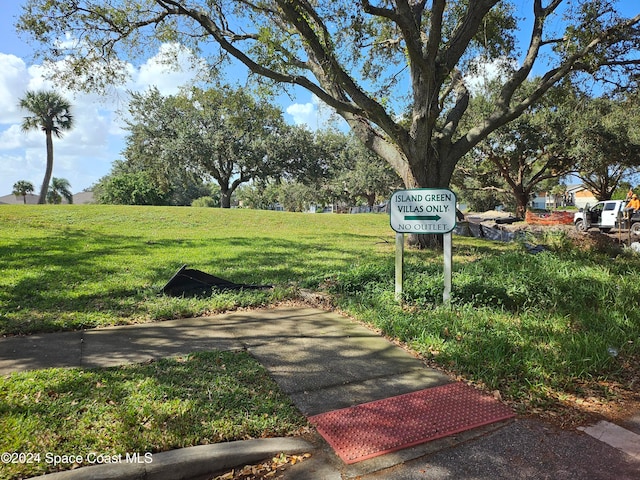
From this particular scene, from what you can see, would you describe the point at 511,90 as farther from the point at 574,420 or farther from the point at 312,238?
the point at 574,420

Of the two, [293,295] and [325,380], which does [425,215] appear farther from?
[325,380]

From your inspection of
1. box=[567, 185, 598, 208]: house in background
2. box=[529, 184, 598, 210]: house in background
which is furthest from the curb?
box=[567, 185, 598, 208]: house in background

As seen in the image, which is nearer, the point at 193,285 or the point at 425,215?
the point at 425,215

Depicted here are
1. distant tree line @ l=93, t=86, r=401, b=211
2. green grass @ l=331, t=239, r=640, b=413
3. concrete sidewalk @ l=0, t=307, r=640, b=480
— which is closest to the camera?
concrete sidewalk @ l=0, t=307, r=640, b=480

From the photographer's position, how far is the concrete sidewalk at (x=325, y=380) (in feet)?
7.89

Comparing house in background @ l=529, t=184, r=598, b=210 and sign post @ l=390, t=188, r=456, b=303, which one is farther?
house in background @ l=529, t=184, r=598, b=210

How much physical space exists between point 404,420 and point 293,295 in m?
3.55

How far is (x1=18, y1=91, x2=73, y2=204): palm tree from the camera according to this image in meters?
35.7

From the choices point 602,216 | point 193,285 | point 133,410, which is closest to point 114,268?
point 193,285

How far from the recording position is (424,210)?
5.50 metres

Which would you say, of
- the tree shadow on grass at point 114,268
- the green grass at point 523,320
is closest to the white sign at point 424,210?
the green grass at point 523,320

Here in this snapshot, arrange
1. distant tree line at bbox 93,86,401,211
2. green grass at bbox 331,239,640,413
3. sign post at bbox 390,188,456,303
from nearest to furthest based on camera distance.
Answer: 1. green grass at bbox 331,239,640,413
2. sign post at bbox 390,188,456,303
3. distant tree line at bbox 93,86,401,211

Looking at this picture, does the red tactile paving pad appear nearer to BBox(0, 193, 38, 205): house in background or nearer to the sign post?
the sign post

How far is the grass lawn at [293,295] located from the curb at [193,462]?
0.39 ft
